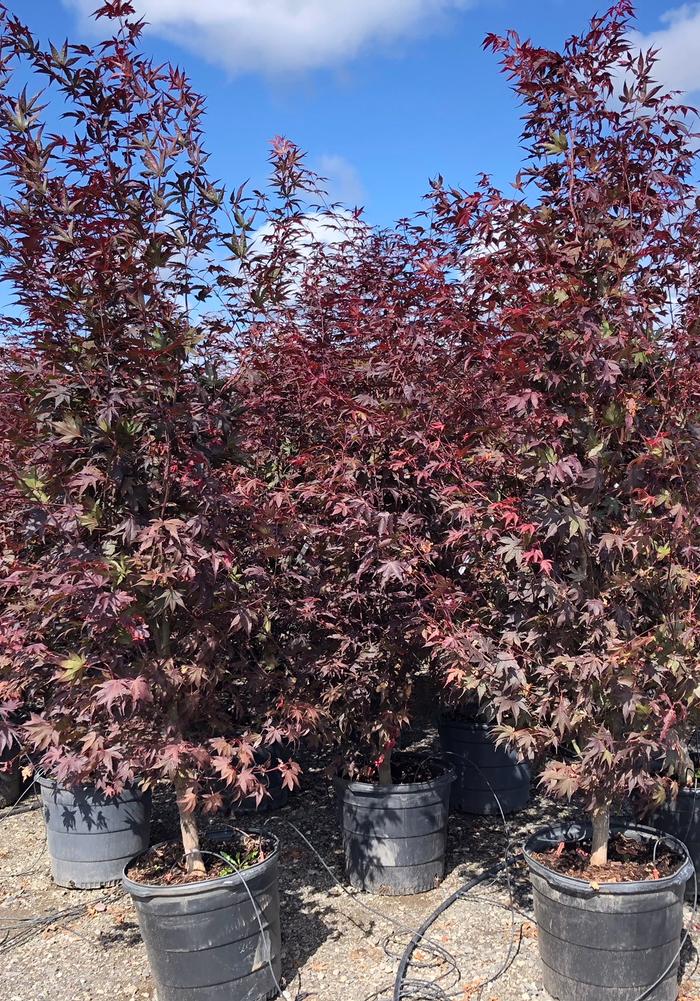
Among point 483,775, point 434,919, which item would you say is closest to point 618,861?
point 434,919

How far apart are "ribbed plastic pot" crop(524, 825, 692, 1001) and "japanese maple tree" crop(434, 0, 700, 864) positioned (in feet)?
1.12

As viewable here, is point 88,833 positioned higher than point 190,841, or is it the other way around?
point 190,841

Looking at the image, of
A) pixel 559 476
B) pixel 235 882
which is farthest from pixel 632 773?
pixel 235 882

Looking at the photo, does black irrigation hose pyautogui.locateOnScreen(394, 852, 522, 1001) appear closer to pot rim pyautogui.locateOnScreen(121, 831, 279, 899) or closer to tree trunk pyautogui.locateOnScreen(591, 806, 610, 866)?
tree trunk pyautogui.locateOnScreen(591, 806, 610, 866)

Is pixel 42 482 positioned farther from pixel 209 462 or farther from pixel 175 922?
pixel 175 922

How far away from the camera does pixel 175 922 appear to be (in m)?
3.14

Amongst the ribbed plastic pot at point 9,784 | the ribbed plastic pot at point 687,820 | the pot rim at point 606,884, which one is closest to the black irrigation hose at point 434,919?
the pot rim at point 606,884

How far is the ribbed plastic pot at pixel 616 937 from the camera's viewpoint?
10.2 ft

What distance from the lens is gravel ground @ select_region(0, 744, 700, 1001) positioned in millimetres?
3443

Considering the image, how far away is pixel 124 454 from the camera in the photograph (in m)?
3.01

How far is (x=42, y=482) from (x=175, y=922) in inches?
67.3

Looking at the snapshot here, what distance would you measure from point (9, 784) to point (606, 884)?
14.0ft

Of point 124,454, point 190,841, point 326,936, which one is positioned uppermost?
point 124,454

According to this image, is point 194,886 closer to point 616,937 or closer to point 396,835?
point 396,835
